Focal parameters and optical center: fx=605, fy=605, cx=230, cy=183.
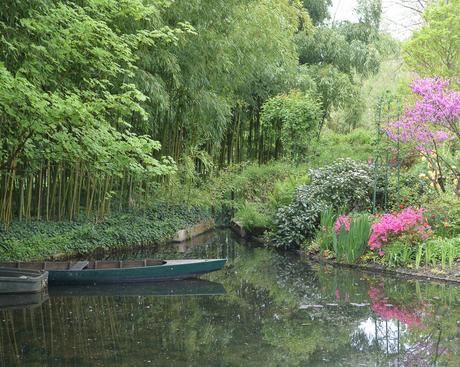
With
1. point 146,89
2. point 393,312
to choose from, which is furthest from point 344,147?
point 393,312

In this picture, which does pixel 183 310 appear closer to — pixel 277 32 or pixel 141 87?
pixel 141 87

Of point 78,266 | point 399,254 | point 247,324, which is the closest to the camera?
point 247,324

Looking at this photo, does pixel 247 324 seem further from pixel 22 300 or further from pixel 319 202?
pixel 319 202

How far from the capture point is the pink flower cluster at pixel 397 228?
9.38 meters

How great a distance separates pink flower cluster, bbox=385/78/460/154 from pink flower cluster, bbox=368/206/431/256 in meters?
1.37

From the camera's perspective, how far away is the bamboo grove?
7379mm

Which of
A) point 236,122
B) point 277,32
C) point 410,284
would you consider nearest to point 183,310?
point 410,284

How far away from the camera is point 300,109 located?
15.5m

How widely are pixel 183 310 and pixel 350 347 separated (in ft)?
7.52

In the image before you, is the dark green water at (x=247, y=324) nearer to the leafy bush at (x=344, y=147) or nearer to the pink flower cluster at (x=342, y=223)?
the pink flower cluster at (x=342, y=223)

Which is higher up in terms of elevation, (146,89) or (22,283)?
(146,89)

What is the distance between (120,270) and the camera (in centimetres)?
866

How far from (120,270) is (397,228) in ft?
14.0

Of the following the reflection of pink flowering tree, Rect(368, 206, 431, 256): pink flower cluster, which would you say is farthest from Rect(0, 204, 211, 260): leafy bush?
the reflection of pink flowering tree
